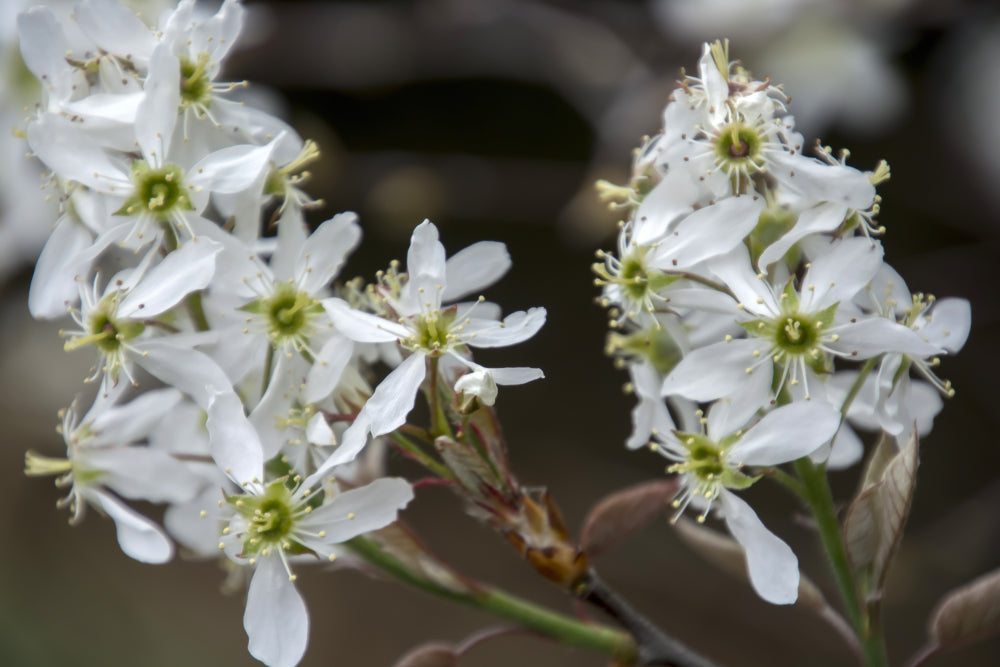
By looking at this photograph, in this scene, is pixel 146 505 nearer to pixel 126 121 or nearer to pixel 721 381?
pixel 126 121

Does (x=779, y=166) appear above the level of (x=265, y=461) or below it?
above

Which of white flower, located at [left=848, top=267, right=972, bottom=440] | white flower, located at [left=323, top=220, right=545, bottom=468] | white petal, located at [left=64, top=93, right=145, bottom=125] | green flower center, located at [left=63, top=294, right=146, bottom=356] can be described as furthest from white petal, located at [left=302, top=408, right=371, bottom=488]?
white flower, located at [left=848, top=267, right=972, bottom=440]

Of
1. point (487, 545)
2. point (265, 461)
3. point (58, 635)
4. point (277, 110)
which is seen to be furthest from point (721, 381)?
point (58, 635)

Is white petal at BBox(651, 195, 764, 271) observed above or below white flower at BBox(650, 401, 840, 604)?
above

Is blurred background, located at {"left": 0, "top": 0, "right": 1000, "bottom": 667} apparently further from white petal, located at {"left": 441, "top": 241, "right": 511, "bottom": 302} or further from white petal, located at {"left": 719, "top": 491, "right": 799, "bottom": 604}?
white petal, located at {"left": 719, "top": 491, "right": 799, "bottom": 604}

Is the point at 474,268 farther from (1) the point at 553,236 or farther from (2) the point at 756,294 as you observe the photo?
(1) the point at 553,236
